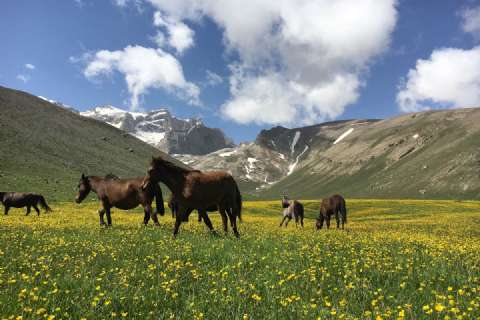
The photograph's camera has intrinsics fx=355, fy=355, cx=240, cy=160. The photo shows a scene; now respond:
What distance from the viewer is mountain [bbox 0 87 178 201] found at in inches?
2729

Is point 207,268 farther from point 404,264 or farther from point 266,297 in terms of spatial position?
point 404,264

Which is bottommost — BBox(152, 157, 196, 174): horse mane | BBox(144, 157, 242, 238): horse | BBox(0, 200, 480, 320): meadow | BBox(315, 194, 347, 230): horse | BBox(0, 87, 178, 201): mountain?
BBox(0, 200, 480, 320): meadow

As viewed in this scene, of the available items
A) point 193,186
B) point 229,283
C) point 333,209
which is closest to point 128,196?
point 193,186

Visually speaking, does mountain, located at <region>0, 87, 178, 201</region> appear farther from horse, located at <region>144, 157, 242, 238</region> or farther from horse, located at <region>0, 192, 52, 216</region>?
horse, located at <region>144, 157, 242, 238</region>

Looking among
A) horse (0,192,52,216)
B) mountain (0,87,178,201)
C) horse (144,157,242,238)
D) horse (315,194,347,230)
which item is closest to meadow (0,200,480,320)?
horse (144,157,242,238)

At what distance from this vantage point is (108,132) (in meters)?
149

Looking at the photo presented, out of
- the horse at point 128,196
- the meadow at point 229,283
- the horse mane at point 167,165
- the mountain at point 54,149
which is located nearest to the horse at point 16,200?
the horse at point 128,196

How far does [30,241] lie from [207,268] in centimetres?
782

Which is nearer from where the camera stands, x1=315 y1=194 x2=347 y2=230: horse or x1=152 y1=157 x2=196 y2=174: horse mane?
x1=152 y1=157 x2=196 y2=174: horse mane

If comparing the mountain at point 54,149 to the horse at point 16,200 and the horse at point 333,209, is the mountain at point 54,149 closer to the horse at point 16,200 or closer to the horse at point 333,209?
the horse at point 16,200

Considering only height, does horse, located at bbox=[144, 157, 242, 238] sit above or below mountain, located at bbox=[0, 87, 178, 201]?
below

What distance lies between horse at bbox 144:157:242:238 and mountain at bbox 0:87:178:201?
44.6m

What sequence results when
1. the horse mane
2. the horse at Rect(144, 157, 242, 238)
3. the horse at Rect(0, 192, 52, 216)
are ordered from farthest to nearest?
the horse at Rect(0, 192, 52, 216), the horse mane, the horse at Rect(144, 157, 242, 238)

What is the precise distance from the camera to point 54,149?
102562 millimetres
